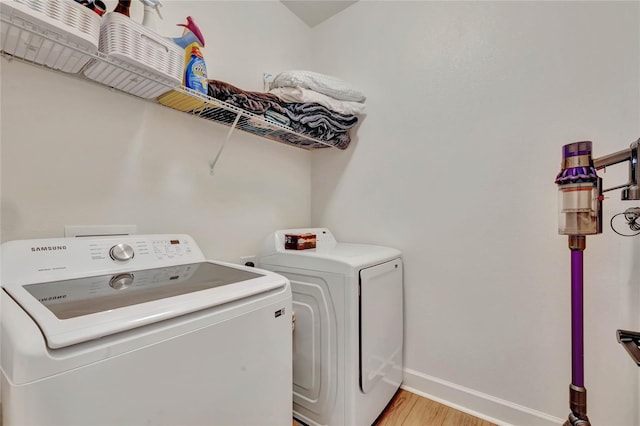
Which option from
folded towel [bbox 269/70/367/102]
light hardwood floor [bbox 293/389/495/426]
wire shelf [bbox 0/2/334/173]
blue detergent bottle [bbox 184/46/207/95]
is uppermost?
folded towel [bbox 269/70/367/102]

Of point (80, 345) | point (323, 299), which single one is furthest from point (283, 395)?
point (80, 345)

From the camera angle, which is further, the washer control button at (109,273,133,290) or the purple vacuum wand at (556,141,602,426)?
the purple vacuum wand at (556,141,602,426)

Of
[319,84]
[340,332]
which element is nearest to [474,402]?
[340,332]

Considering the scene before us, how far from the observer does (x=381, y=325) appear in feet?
4.91

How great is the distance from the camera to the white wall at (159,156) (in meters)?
1.01

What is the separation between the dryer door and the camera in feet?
4.44

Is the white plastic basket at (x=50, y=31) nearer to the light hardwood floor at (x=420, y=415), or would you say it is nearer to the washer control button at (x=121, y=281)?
the washer control button at (x=121, y=281)

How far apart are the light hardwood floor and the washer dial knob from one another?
1.19 metres

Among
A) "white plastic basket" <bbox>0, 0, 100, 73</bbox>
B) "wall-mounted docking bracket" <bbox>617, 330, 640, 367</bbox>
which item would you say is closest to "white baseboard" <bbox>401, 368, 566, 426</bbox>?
"wall-mounted docking bracket" <bbox>617, 330, 640, 367</bbox>

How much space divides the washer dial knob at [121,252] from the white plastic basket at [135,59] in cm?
65

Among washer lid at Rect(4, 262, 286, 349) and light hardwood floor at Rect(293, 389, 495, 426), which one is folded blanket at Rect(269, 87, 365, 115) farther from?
light hardwood floor at Rect(293, 389, 495, 426)

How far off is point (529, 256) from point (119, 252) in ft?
6.08

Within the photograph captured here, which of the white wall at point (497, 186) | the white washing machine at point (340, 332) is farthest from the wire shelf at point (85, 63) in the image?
the white wall at point (497, 186)

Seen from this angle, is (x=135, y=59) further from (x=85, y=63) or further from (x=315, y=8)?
(x=315, y=8)
